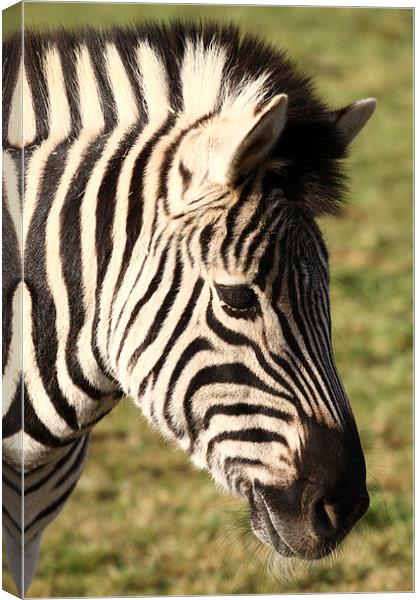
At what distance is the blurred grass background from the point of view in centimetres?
541

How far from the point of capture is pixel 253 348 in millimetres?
2900

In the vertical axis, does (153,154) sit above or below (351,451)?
above

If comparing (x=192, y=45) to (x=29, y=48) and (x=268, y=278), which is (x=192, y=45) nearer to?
(x=29, y=48)

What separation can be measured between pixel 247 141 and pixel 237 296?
0.44m

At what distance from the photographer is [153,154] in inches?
121

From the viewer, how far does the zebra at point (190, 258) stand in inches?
115

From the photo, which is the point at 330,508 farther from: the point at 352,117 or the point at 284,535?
the point at 352,117

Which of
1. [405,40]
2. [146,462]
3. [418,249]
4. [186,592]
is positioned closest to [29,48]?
[418,249]

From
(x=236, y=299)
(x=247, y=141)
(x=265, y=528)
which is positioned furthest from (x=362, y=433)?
(x=247, y=141)

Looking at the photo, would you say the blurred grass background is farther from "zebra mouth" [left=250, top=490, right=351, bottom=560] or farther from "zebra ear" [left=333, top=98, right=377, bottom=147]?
"zebra ear" [left=333, top=98, right=377, bottom=147]

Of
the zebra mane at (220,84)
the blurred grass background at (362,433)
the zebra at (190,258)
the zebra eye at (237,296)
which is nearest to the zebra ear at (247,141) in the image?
the zebra at (190,258)

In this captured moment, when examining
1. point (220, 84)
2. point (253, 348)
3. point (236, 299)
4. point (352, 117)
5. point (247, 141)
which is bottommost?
point (253, 348)

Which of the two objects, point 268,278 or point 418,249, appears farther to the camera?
point 418,249

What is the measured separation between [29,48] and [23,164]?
15.8 inches
